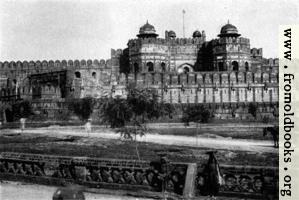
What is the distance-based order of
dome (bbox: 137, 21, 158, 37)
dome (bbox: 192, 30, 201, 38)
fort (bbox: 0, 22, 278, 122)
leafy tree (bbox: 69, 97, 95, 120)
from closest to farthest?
leafy tree (bbox: 69, 97, 95, 120)
fort (bbox: 0, 22, 278, 122)
dome (bbox: 137, 21, 158, 37)
dome (bbox: 192, 30, 201, 38)

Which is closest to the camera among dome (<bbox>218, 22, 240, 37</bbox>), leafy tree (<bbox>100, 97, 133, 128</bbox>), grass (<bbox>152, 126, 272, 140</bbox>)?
leafy tree (<bbox>100, 97, 133, 128</bbox>)

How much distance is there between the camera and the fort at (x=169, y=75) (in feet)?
162

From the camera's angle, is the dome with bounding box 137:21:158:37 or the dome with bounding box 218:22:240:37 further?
the dome with bounding box 137:21:158:37

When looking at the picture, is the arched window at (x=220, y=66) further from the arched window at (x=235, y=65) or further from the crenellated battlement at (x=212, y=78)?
the crenellated battlement at (x=212, y=78)

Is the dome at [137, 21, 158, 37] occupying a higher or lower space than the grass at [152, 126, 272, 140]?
higher

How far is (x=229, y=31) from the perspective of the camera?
57.0 meters

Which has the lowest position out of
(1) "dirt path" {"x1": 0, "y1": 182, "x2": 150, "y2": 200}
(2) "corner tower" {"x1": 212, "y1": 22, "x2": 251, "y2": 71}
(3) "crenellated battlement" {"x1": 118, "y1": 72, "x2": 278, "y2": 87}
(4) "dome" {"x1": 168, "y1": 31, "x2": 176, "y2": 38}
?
(1) "dirt path" {"x1": 0, "y1": 182, "x2": 150, "y2": 200}

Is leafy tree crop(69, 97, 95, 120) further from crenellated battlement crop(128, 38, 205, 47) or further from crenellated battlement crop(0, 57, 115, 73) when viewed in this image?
crenellated battlement crop(0, 57, 115, 73)

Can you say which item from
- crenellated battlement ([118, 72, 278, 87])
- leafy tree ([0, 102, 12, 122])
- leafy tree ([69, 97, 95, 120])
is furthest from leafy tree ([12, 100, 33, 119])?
crenellated battlement ([118, 72, 278, 87])

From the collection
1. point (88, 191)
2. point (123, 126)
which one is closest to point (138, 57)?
point (123, 126)

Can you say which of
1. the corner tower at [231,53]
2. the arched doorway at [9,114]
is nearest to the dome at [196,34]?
the corner tower at [231,53]

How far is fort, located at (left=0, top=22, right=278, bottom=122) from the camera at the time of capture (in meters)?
49.4

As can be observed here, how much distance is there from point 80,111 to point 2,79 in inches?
893


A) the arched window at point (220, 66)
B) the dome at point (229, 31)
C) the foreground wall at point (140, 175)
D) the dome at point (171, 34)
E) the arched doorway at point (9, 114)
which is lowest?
the foreground wall at point (140, 175)
